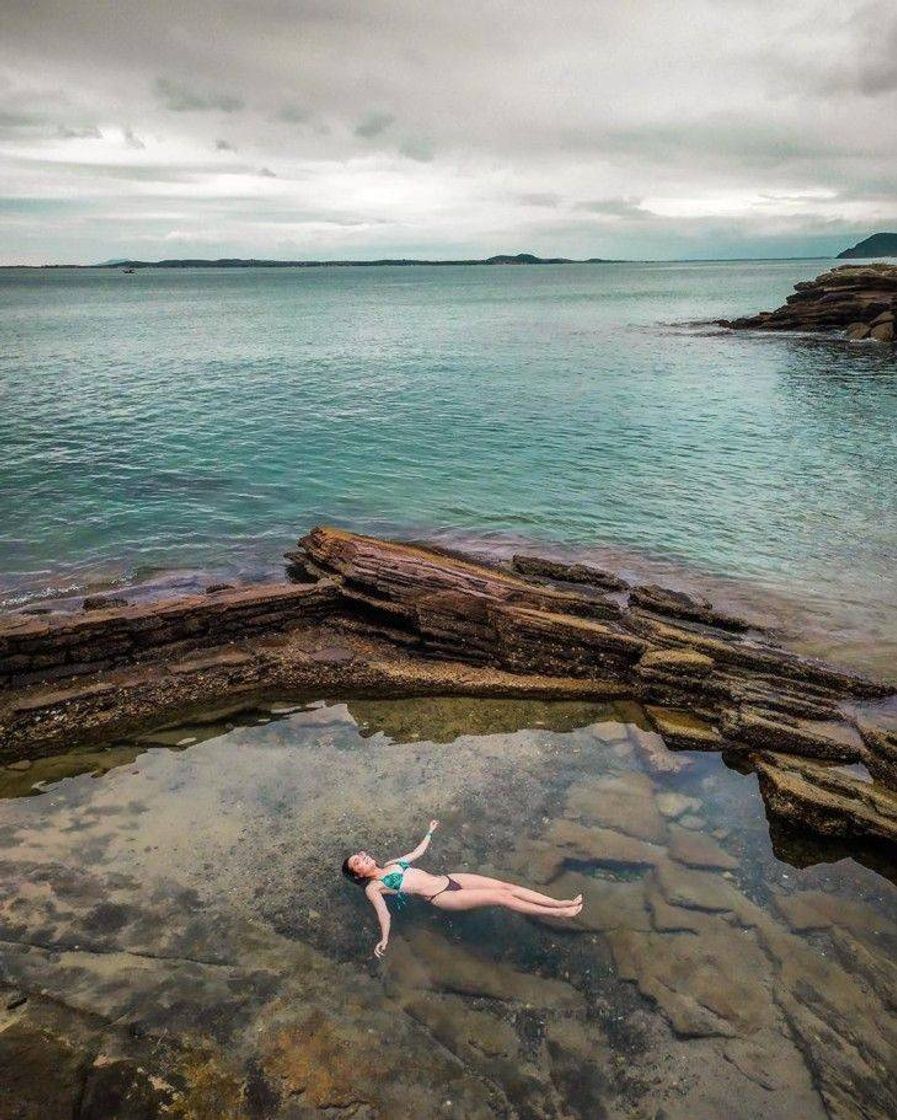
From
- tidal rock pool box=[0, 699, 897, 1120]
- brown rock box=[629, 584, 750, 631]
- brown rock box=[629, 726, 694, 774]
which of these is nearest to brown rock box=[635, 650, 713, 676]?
brown rock box=[629, 726, 694, 774]

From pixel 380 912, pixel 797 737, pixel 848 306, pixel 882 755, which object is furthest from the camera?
pixel 848 306

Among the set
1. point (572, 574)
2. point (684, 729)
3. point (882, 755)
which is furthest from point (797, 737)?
point (572, 574)

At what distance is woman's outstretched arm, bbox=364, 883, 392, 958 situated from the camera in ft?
26.9

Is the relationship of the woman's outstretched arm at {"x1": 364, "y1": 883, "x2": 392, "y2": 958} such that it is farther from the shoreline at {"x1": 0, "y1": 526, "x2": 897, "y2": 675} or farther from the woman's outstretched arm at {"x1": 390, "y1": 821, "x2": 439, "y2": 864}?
the shoreline at {"x1": 0, "y1": 526, "x2": 897, "y2": 675}

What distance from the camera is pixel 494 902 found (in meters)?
8.74

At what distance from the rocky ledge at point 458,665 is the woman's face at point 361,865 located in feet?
15.7

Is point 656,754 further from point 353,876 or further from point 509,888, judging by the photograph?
point 353,876

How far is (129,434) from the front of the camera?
119 ft

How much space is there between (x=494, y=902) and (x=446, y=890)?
65 centimetres

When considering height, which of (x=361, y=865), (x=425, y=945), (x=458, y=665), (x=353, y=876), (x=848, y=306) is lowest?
(x=458, y=665)

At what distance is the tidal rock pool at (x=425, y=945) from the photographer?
673cm

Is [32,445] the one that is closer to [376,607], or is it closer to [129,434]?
[129,434]

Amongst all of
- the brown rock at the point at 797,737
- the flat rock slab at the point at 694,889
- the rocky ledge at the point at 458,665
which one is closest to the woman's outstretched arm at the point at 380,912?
the flat rock slab at the point at 694,889

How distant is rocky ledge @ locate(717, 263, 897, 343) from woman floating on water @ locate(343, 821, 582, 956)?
260 ft
